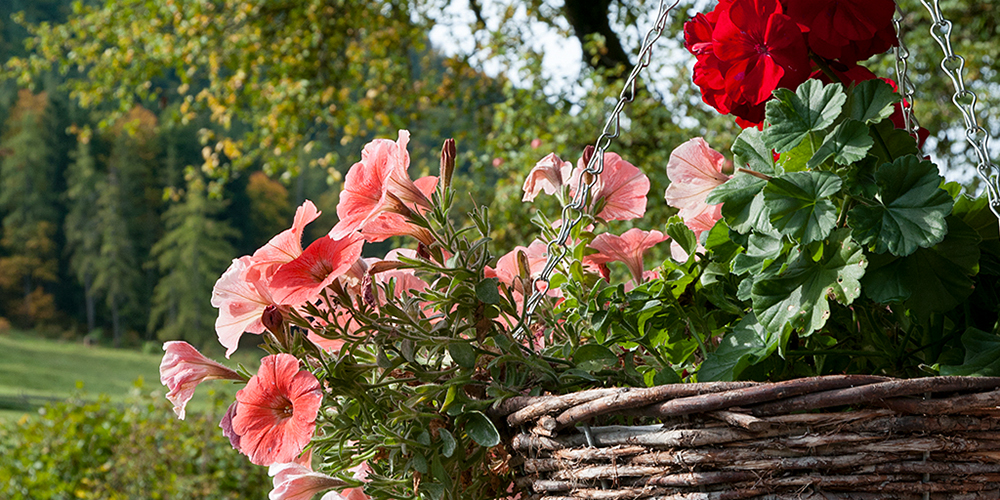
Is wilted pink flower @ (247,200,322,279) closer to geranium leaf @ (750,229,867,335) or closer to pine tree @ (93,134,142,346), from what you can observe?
geranium leaf @ (750,229,867,335)

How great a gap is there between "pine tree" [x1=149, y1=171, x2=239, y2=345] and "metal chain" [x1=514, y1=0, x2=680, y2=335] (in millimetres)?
16834

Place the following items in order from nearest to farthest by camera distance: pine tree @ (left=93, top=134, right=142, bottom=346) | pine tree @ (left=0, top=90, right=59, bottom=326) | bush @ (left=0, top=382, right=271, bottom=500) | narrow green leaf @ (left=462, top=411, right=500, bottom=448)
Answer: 1. narrow green leaf @ (left=462, top=411, right=500, bottom=448)
2. bush @ (left=0, top=382, right=271, bottom=500)
3. pine tree @ (left=0, top=90, right=59, bottom=326)
4. pine tree @ (left=93, top=134, right=142, bottom=346)

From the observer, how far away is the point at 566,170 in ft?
2.03

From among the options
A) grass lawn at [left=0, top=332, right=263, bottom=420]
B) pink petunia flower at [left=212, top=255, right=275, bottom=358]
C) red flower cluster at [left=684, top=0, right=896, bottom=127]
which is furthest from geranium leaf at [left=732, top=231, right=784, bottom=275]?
grass lawn at [left=0, top=332, right=263, bottom=420]

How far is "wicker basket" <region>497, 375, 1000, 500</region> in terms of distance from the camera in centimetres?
35

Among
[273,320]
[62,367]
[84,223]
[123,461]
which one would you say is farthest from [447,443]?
[84,223]

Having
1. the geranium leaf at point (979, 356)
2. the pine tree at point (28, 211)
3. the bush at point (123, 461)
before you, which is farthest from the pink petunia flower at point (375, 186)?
the pine tree at point (28, 211)

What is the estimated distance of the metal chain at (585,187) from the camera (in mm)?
504

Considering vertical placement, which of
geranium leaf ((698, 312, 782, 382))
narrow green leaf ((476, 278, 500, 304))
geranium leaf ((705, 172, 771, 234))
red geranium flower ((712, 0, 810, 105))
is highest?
red geranium flower ((712, 0, 810, 105))

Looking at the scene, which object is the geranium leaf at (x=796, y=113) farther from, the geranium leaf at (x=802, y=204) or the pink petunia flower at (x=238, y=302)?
the pink petunia flower at (x=238, y=302)

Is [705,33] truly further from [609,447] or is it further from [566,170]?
[609,447]

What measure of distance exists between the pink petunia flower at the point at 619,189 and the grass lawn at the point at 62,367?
12.5 m

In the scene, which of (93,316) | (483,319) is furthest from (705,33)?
(93,316)

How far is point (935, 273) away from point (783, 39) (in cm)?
18
